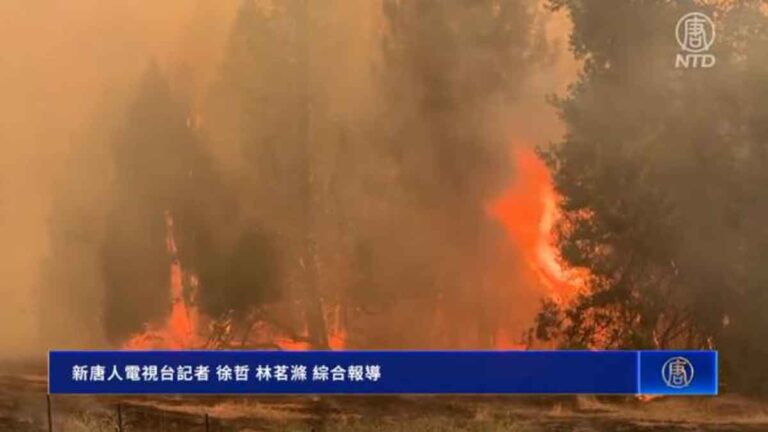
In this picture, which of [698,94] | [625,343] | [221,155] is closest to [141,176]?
[221,155]

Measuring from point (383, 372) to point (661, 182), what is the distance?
1408mm

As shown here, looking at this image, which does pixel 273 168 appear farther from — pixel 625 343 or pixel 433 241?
pixel 625 343

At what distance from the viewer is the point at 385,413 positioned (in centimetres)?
→ 298

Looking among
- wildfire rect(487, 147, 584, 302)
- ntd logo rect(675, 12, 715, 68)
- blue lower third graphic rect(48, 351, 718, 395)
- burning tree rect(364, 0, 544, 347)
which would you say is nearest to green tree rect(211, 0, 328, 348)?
blue lower third graphic rect(48, 351, 718, 395)

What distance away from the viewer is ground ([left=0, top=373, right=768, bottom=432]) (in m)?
2.93

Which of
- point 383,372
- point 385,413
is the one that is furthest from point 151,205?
point 385,413

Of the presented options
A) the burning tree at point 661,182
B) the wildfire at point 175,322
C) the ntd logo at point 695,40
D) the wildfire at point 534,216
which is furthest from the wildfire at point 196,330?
the ntd logo at point 695,40

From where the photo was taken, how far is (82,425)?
3068mm

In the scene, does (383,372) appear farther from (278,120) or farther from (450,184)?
(278,120)

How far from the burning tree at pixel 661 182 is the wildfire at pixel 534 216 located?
0.20 ft

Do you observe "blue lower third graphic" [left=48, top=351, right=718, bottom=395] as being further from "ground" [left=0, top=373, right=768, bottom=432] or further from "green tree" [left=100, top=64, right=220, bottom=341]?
"green tree" [left=100, top=64, right=220, bottom=341]

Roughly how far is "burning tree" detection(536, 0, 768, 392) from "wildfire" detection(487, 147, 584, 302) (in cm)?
6

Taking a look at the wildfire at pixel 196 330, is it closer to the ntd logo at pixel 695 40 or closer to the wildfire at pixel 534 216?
the wildfire at pixel 534 216

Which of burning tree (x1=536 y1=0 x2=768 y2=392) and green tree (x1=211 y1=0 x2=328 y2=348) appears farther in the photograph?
green tree (x1=211 y1=0 x2=328 y2=348)
